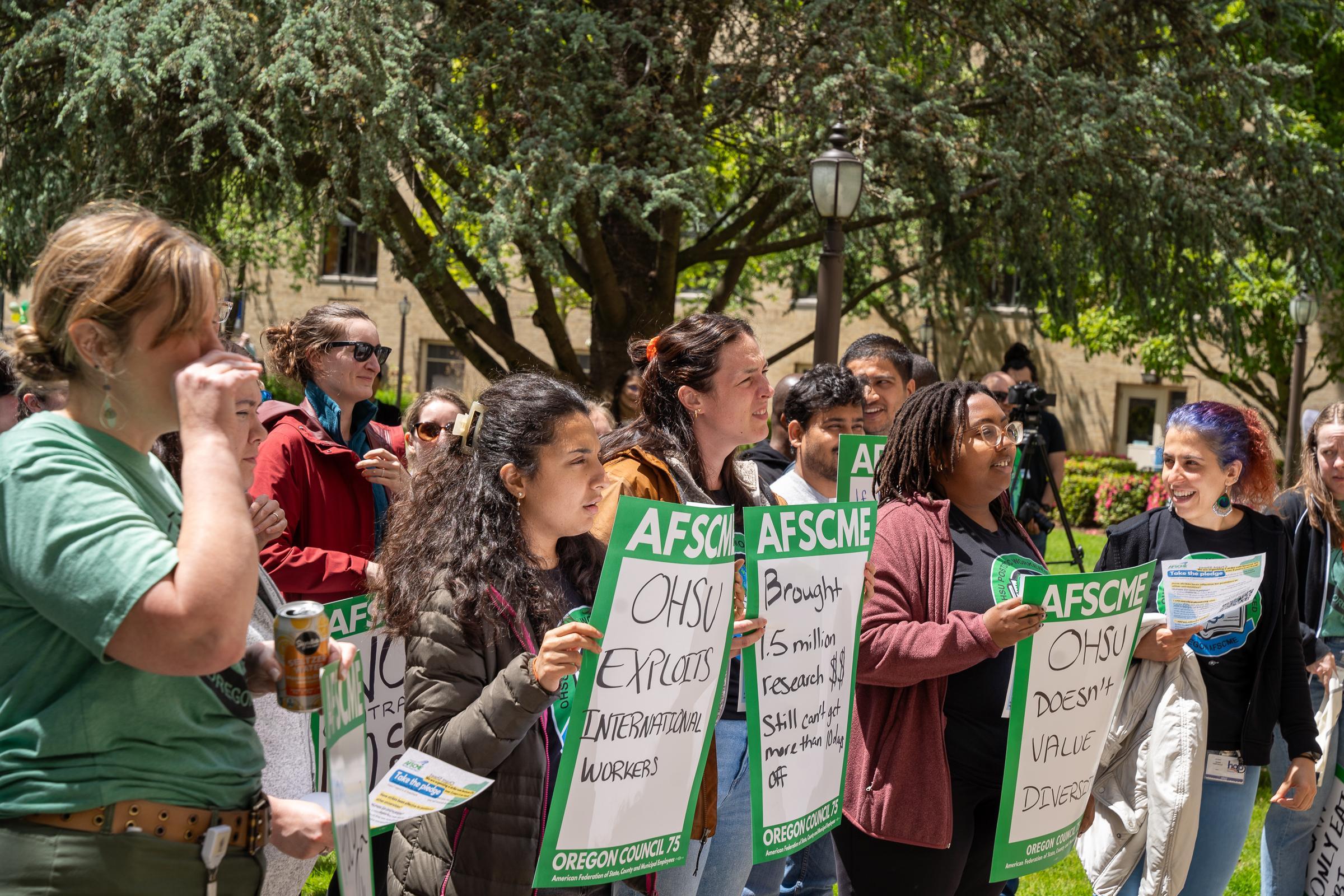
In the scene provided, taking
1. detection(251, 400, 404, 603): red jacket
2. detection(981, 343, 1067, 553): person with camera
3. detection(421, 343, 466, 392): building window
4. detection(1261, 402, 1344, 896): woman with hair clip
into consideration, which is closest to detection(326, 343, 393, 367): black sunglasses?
detection(251, 400, 404, 603): red jacket

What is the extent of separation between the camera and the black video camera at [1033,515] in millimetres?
8438

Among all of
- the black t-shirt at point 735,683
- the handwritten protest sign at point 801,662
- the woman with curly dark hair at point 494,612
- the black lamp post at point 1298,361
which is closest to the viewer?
the woman with curly dark hair at point 494,612

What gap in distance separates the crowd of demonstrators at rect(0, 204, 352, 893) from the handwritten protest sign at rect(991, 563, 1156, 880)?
2.09 meters

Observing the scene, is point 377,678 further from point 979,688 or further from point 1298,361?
point 1298,361

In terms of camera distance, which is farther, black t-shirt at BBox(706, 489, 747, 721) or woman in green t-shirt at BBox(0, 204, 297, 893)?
black t-shirt at BBox(706, 489, 747, 721)

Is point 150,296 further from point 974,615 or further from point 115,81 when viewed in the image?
point 115,81

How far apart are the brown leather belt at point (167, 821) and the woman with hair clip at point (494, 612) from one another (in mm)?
654

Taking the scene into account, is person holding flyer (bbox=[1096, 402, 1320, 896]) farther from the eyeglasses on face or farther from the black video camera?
the black video camera

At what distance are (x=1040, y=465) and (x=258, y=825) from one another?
760cm

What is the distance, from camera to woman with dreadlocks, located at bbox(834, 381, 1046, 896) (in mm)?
3219

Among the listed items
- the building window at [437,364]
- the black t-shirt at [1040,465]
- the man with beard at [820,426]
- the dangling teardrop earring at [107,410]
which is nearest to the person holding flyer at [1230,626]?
the man with beard at [820,426]

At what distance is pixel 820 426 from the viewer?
4738 mm

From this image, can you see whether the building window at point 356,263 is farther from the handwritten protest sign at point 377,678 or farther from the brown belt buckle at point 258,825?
the brown belt buckle at point 258,825

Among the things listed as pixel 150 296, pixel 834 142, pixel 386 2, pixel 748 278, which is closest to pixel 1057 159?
pixel 834 142
